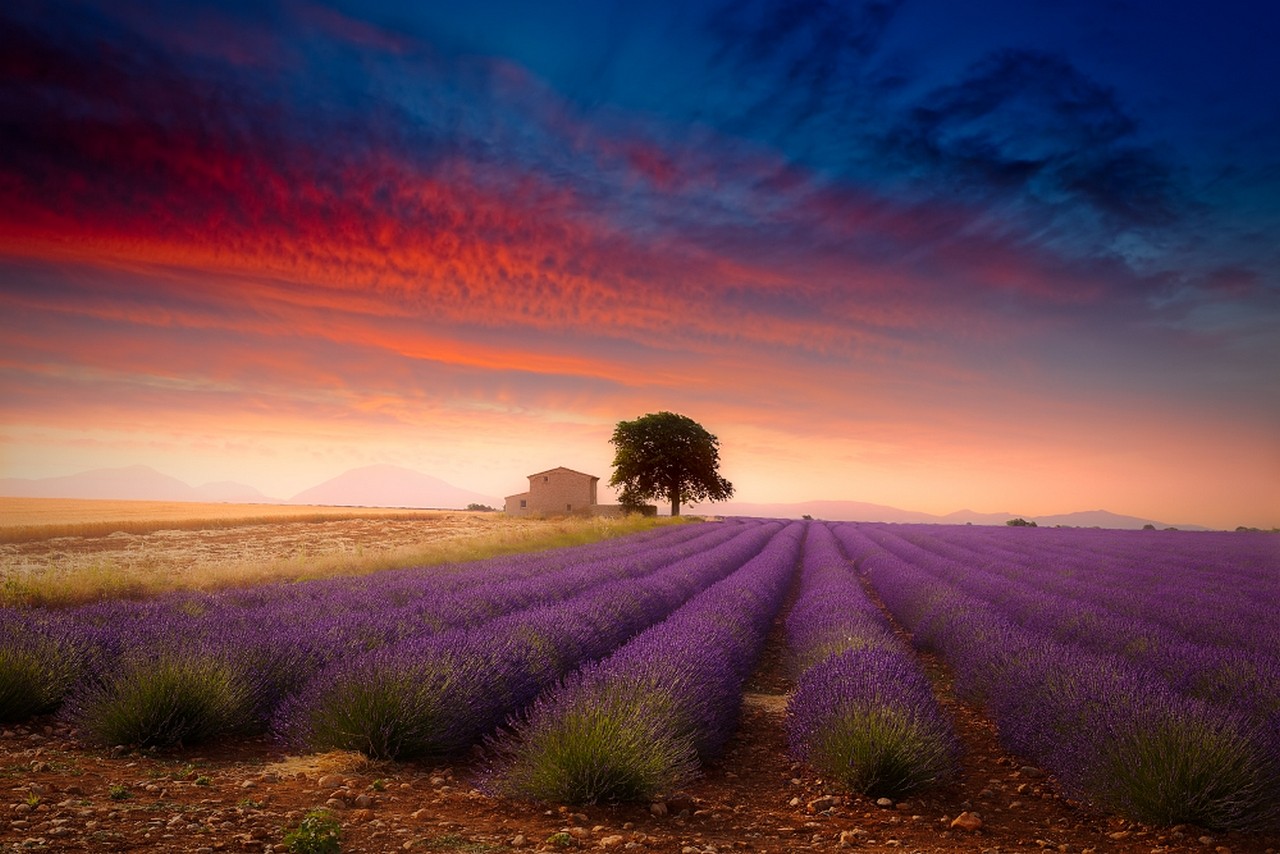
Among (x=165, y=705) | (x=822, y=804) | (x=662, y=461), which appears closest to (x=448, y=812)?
(x=822, y=804)

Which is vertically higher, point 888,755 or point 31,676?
point 31,676

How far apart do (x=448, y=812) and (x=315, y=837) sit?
0.74 meters

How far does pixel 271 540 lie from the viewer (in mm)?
22844

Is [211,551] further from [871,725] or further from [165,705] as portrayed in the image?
[871,725]

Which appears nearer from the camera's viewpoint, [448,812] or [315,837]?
[315,837]

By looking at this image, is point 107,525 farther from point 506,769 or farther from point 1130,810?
point 1130,810

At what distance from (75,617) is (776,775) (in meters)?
5.75

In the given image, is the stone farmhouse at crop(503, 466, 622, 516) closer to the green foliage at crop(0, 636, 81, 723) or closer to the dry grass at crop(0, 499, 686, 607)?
the dry grass at crop(0, 499, 686, 607)

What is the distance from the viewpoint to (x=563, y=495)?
40750 millimetres

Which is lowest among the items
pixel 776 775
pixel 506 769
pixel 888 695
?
pixel 776 775

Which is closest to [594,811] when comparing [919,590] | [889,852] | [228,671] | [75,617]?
[889,852]

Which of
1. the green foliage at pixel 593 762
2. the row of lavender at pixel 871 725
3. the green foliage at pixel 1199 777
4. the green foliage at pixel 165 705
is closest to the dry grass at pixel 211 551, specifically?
the green foliage at pixel 165 705

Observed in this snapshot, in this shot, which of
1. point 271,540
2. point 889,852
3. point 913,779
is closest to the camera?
point 889,852

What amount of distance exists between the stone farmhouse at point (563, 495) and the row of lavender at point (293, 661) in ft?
109
